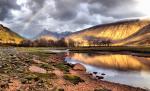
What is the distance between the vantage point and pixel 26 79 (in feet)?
128

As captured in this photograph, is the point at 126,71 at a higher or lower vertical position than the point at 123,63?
lower

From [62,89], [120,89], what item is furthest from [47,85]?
[120,89]

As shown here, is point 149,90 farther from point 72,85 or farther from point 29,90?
point 29,90

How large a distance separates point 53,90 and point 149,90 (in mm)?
16214

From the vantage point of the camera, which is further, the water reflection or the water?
the water reflection

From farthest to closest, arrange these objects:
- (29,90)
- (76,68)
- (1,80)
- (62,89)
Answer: (76,68) < (1,80) < (62,89) < (29,90)

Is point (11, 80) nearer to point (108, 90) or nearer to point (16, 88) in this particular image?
point (16, 88)

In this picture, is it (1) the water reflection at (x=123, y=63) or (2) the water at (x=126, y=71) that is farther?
(1) the water reflection at (x=123, y=63)

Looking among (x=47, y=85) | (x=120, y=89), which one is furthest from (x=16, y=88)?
(x=120, y=89)

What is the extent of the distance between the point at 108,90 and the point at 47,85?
8.86m

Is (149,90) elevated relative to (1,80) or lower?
lower

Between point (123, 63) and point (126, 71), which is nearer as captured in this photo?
point (126, 71)

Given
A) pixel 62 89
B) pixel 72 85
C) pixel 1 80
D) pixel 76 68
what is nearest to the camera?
pixel 62 89

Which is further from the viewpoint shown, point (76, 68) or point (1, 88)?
point (76, 68)
